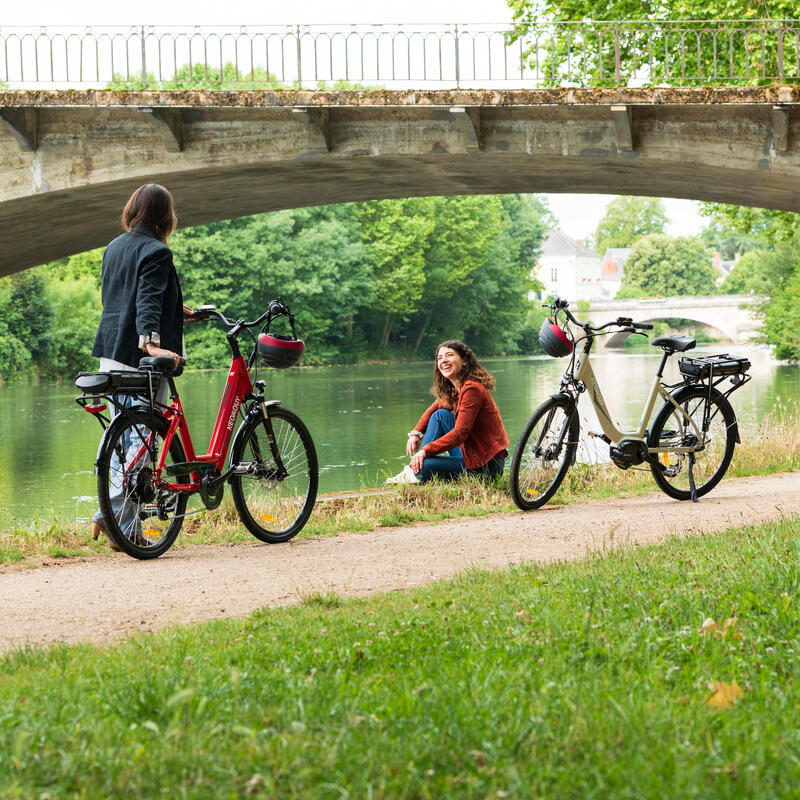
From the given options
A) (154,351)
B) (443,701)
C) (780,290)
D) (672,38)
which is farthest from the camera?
(780,290)

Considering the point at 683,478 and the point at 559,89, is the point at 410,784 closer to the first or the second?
the point at 683,478

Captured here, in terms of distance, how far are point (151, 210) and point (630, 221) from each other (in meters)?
131

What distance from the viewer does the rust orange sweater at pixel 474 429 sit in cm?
786

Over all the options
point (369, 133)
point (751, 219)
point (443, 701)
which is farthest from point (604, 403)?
point (751, 219)

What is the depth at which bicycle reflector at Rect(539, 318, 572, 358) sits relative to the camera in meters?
7.26

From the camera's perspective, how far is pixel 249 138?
15125mm

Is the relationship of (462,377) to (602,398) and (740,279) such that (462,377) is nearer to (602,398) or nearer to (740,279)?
(602,398)

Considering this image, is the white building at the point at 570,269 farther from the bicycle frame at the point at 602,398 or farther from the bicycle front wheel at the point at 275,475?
the bicycle front wheel at the point at 275,475

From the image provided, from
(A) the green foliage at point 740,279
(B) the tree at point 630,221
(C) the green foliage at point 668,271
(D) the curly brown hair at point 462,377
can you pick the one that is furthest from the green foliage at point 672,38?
(B) the tree at point 630,221

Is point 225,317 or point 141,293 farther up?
point 141,293

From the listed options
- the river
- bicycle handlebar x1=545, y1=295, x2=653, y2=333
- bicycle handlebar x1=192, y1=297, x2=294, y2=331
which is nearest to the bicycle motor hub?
bicycle handlebar x1=545, y1=295, x2=653, y2=333

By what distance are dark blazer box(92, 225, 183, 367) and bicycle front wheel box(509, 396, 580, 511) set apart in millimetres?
2568

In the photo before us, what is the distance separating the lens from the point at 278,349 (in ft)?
19.5

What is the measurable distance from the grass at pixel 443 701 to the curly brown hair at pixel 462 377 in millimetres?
4061
